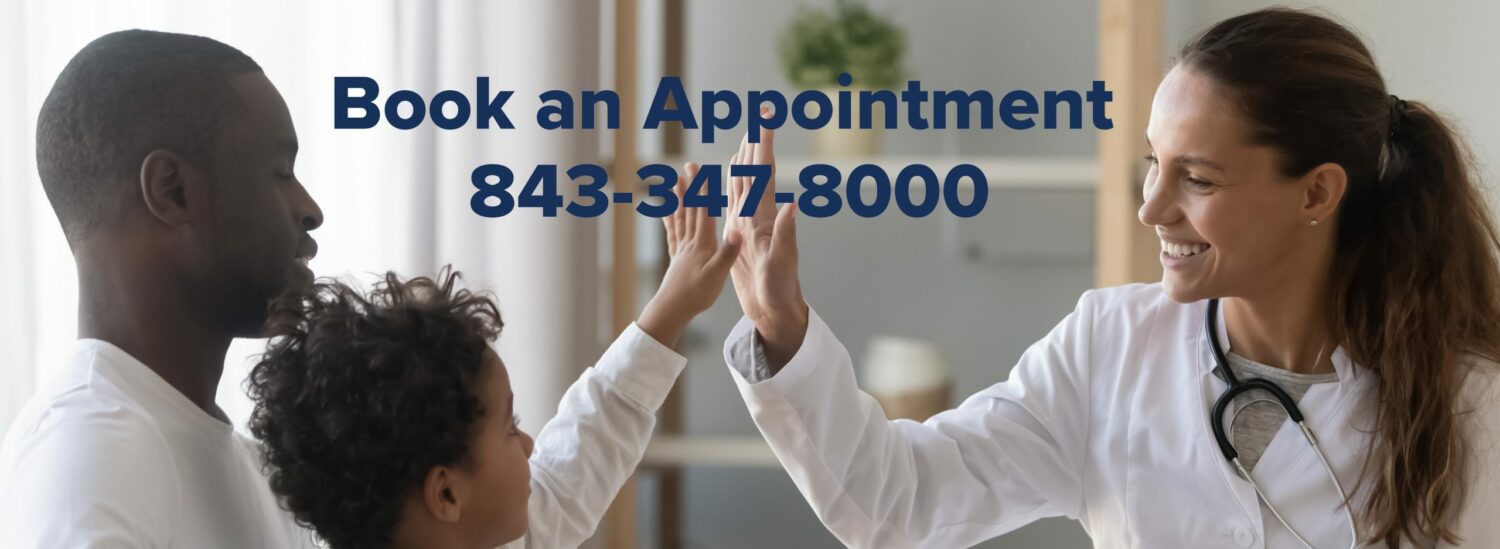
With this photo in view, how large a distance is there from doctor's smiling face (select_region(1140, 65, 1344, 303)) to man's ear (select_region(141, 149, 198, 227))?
78 centimetres

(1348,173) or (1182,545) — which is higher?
(1348,173)

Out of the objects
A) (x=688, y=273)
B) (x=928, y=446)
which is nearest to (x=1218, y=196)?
(x=928, y=446)

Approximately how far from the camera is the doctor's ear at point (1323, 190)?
119 cm

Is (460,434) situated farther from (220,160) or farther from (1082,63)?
(1082,63)

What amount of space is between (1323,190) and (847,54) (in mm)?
1030

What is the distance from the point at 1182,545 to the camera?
127cm

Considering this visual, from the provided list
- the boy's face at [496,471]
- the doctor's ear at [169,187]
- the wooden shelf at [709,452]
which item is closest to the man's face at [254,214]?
the doctor's ear at [169,187]

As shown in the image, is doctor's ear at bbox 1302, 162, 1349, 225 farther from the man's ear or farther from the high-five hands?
the man's ear

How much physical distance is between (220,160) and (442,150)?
86cm

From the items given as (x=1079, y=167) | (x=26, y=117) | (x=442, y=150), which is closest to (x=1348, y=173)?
(x=1079, y=167)

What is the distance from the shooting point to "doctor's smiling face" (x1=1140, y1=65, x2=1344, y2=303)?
118 centimetres

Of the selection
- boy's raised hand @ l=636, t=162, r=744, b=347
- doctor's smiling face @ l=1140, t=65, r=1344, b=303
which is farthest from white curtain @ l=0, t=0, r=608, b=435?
doctor's smiling face @ l=1140, t=65, r=1344, b=303

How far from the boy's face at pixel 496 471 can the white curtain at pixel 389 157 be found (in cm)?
36

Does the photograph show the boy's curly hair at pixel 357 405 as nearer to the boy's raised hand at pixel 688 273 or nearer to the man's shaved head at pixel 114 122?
the man's shaved head at pixel 114 122
